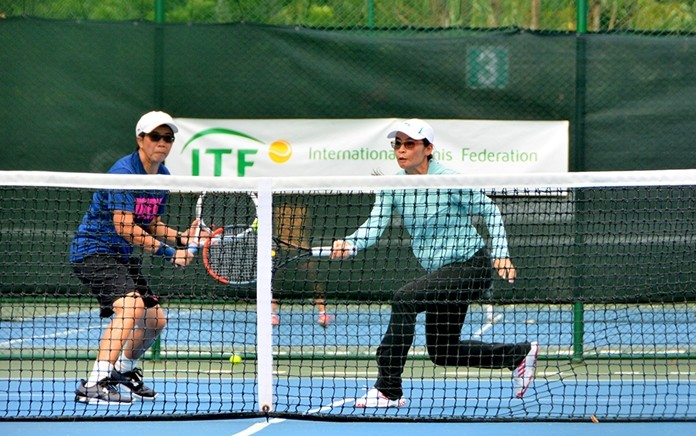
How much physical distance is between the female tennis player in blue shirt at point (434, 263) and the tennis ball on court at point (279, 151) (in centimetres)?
186

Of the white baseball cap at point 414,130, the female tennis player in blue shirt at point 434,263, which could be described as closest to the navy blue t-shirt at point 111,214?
the female tennis player in blue shirt at point 434,263

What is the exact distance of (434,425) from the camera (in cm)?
536

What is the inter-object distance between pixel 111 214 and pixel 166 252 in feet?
1.09

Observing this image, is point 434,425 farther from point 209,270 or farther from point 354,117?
point 354,117

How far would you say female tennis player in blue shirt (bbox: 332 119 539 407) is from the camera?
538cm

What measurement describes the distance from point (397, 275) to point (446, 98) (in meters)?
1.22

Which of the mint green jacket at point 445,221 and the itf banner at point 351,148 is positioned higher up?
the itf banner at point 351,148

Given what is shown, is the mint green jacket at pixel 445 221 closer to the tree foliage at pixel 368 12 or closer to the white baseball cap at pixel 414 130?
the white baseball cap at pixel 414 130

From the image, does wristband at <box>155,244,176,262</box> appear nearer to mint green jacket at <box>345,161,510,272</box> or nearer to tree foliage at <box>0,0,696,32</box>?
mint green jacket at <box>345,161,510,272</box>

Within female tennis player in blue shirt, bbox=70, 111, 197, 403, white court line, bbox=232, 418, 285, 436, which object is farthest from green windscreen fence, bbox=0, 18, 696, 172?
white court line, bbox=232, 418, 285, 436

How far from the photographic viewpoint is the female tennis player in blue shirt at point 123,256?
5457 mm

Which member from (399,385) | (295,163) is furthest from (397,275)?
(399,385)

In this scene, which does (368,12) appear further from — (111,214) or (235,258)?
(111,214)

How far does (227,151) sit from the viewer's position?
734 cm
